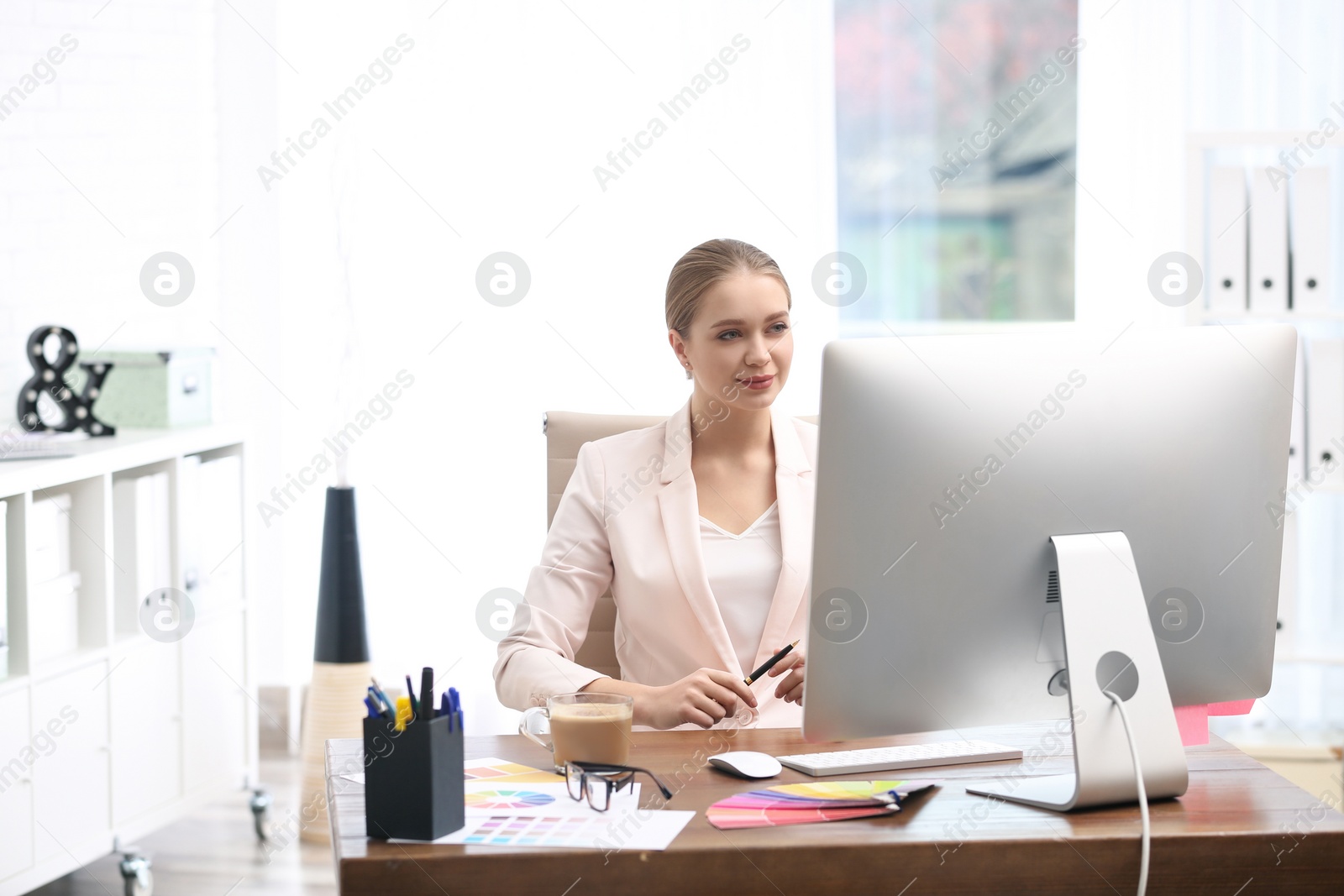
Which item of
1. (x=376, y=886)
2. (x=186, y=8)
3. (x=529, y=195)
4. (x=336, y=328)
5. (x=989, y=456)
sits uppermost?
(x=186, y=8)

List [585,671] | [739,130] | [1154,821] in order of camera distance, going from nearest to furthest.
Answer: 1. [1154,821]
2. [585,671]
3. [739,130]

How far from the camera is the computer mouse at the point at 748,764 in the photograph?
1239mm

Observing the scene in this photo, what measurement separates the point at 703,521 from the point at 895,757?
1.89 ft

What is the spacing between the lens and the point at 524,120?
3293 mm

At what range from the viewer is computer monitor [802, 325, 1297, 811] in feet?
3.69

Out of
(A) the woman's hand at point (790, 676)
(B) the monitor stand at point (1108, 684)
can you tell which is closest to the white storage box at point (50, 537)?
→ (A) the woman's hand at point (790, 676)

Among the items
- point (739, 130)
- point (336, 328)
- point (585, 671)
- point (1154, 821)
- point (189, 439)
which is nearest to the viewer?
point (1154, 821)

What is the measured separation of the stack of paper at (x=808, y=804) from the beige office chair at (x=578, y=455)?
2.31 feet

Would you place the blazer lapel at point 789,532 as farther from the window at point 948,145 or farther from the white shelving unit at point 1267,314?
the window at point 948,145

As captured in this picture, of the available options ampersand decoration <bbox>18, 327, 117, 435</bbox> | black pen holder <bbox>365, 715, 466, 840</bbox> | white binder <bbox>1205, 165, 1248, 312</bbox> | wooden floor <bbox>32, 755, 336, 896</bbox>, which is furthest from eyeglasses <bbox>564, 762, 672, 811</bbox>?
white binder <bbox>1205, 165, 1248, 312</bbox>

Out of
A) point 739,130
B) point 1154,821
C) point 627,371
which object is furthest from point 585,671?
point 739,130

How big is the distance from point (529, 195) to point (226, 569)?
1.21 m

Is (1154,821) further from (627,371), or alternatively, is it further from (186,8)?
(186,8)

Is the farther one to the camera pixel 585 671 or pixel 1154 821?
pixel 585 671
